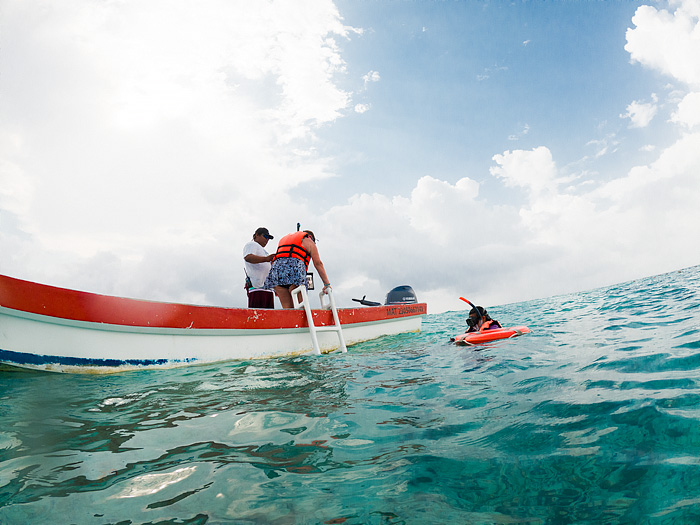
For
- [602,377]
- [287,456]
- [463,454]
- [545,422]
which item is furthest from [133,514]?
[602,377]

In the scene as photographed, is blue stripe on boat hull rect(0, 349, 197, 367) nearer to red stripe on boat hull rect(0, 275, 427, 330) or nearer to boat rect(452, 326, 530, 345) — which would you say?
red stripe on boat hull rect(0, 275, 427, 330)

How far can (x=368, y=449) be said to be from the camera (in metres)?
2.46

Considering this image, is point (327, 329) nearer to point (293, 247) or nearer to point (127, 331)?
point (293, 247)

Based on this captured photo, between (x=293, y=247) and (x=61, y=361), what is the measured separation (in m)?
4.57

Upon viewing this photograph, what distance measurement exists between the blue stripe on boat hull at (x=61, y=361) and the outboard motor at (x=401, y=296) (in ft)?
31.1

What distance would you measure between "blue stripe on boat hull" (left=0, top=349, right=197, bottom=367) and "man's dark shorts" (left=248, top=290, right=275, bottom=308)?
8.94 feet

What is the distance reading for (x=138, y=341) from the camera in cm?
573

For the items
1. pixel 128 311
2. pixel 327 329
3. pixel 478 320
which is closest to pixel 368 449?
pixel 128 311

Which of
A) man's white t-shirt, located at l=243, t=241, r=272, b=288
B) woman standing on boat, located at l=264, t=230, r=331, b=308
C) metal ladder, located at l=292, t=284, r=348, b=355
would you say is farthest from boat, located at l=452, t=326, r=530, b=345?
man's white t-shirt, located at l=243, t=241, r=272, b=288

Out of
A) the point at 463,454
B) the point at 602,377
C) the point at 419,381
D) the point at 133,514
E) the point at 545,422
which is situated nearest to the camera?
the point at 133,514

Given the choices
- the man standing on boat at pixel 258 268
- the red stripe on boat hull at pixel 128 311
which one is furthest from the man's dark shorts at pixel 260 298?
the red stripe on boat hull at pixel 128 311

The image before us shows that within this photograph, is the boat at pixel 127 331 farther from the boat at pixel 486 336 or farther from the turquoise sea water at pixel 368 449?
the boat at pixel 486 336

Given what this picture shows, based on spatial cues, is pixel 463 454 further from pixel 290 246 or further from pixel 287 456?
pixel 290 246

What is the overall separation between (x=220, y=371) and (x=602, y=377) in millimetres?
4976
